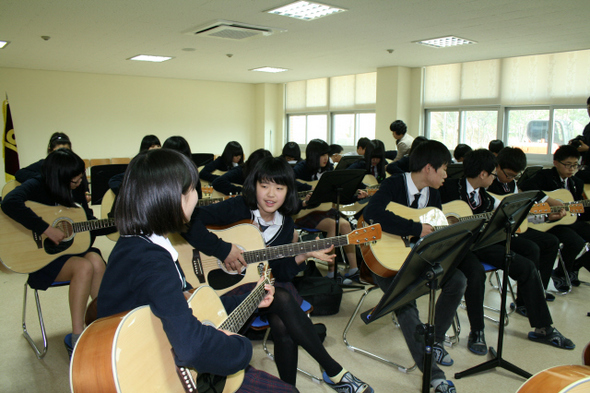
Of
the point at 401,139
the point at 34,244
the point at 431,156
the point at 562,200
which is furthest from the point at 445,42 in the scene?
the point at 34,244

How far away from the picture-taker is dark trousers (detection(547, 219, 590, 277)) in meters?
3.51

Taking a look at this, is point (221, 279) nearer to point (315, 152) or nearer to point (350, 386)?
point (350, 386)

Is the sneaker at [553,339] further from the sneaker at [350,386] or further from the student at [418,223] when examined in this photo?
the sneaker at [350,386]

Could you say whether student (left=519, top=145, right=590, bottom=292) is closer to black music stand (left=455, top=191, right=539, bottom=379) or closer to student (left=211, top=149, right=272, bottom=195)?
black music stand (left=455, top=191, right=539, bottom=379)

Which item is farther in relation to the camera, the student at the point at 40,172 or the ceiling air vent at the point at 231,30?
the ceiling air vent at the point at 231,30

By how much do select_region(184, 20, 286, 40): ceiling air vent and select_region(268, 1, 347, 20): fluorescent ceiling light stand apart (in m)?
0.71

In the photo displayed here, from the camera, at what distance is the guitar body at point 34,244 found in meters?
2.39

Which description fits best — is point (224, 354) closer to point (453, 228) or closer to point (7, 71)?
point (453, 228)

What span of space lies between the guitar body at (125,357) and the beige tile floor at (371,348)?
117 cm

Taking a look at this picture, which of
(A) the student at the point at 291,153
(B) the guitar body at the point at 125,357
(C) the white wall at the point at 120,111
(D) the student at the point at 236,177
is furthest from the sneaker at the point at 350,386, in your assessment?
(C) the white wall at the point at 120,111

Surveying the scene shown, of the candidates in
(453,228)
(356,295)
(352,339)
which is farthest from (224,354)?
(356,295)

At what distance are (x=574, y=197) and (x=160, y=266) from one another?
3901 millimetres

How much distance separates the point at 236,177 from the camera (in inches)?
172

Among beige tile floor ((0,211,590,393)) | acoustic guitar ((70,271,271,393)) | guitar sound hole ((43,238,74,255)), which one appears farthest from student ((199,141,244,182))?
acoustic guitar ((70,271,271,393))
